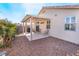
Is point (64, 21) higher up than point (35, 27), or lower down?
higher up

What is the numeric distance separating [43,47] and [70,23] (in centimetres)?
79

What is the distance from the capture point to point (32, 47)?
2.74 metres

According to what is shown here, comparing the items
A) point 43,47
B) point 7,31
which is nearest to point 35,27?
point 43,47

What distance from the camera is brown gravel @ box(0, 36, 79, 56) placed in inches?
107

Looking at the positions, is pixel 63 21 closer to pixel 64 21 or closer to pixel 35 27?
pixel 64 21

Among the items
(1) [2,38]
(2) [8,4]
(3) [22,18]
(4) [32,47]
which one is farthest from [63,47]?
(2) [8,4]

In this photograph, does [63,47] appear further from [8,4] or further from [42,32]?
[8,4]

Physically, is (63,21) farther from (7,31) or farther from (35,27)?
(7,31)

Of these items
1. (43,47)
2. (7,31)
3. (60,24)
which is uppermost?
(60,24)

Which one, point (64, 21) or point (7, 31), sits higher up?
point (64, 21)

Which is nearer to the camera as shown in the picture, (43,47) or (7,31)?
(7,31)

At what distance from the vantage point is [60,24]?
2.74 metres

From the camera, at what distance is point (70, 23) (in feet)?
9.00

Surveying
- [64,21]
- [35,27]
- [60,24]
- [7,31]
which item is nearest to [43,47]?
[35,27]
